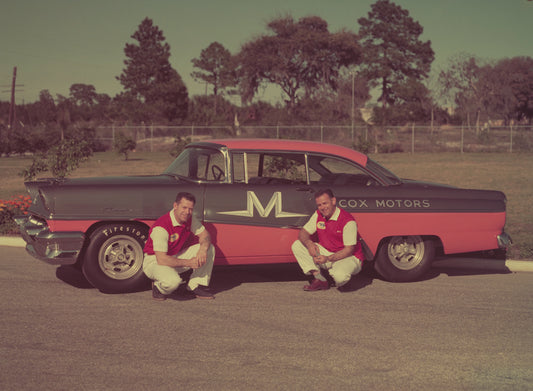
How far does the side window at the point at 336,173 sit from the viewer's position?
8.04 metres

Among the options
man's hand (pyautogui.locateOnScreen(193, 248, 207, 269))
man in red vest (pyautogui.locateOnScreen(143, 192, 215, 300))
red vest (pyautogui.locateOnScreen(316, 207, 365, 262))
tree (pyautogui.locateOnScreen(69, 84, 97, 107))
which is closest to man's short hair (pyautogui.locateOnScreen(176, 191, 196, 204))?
man in red vest (pyautogui.locateOnScreen(143, 192, 215, 300))

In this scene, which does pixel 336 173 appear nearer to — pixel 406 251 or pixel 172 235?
pixel 406 251

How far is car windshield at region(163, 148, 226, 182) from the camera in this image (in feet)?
25.5

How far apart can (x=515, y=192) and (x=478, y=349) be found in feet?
47.3

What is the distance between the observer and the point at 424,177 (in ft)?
83.2

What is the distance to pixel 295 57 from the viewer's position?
71.1 meters

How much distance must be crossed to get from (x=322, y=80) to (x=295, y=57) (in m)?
4.00

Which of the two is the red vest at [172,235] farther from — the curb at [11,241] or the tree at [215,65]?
the tree at [215,65]

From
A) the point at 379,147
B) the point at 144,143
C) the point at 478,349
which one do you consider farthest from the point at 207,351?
the point at 144,143

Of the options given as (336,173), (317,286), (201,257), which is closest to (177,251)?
(201,257)

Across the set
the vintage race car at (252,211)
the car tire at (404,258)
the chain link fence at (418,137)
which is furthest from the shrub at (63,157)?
the chain link fence at (418,137)

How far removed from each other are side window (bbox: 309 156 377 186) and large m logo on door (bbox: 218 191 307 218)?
570mm

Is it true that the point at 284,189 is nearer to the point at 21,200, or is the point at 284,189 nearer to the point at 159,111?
the point at 21,200

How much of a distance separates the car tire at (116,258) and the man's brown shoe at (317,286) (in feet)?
5.93
